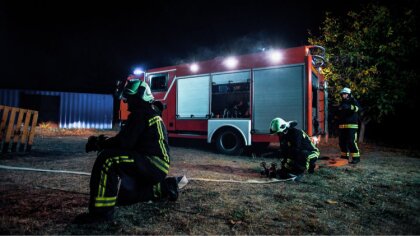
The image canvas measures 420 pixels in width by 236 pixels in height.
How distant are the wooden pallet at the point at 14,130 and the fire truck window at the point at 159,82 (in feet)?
11.3

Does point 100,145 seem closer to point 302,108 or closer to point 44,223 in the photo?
point 44,223

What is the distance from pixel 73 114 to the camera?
716 inches

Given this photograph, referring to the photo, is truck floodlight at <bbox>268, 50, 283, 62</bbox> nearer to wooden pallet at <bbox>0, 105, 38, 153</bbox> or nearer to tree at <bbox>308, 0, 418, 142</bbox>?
tree at <bbox>308, 0, 418, 142</bbox>

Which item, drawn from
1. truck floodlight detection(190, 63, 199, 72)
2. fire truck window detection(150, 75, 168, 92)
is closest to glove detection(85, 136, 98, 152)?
truck floodlight detection(190, 63, 199, 72)

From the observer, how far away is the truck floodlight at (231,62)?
751 cm

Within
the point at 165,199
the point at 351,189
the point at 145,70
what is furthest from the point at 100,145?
the point at 145,70

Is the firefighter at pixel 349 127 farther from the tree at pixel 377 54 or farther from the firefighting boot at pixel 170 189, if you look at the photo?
the firefighting boot at pixel 170 189

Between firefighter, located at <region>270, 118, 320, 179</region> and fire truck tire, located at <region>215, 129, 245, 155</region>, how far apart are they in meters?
2.73

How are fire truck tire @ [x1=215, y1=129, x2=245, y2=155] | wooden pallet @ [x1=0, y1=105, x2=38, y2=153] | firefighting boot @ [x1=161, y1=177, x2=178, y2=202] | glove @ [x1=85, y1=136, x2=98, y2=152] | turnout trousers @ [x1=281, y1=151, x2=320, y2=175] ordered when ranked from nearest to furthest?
glove @ [x1=85, y1=136, x2=98, y2=152] < firefighting boot @ [x1=161, y1=177, x2=178, y2=202] < turnout trousers @ [x1=281, y1=151, x2=320, y2=175] < wooden pallet @ [x1=0, y1=105, x2=38, y2=153] < fire truck tire @ [x1=215, y1=129, x2=245, y2=155]

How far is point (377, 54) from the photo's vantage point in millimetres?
10305

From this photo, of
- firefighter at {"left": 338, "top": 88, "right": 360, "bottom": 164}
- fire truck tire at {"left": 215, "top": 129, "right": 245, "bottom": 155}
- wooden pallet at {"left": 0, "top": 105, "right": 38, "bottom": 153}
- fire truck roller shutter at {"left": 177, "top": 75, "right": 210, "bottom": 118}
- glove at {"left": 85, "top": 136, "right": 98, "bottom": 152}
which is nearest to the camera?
glove at {"left": 85, "top": 136, "right": 98, "bottom": 152}

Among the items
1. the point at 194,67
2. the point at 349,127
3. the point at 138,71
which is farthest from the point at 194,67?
the point at 349,127

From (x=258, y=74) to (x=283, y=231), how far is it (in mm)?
5275

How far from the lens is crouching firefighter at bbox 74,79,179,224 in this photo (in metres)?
2.36
